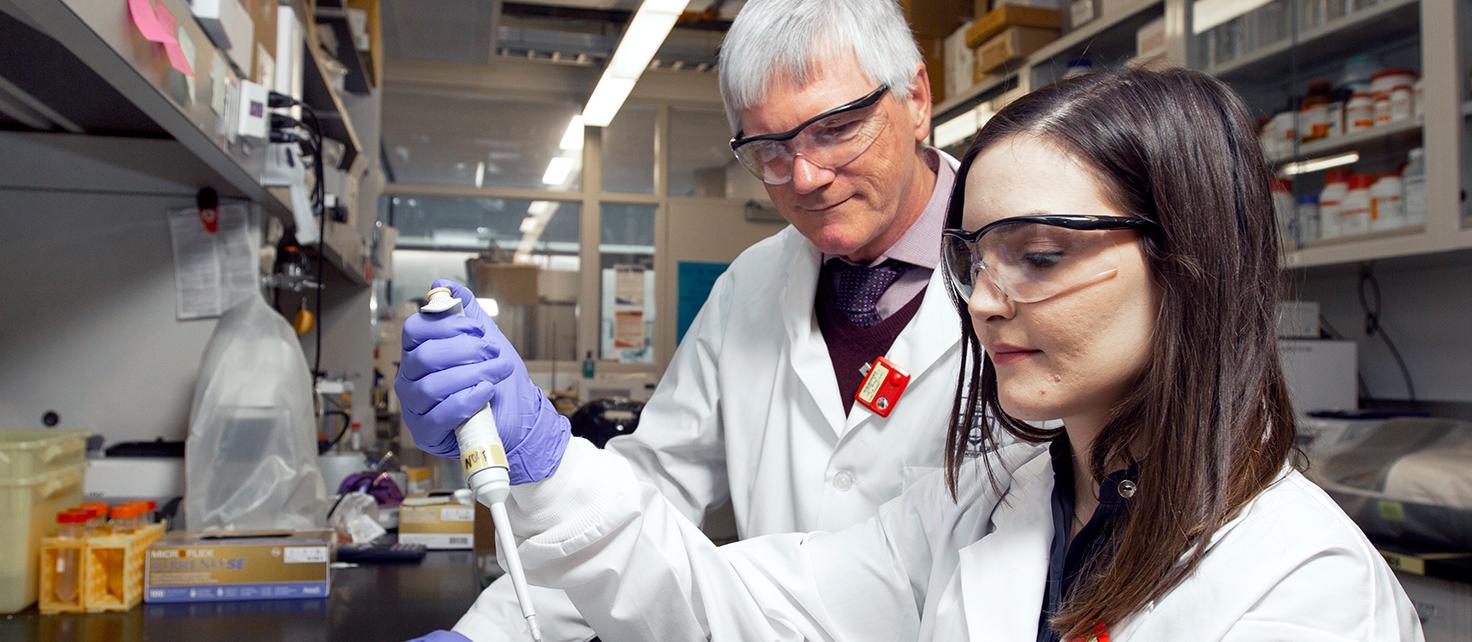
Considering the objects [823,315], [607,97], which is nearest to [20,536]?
[823,315]

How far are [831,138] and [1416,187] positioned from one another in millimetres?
1696

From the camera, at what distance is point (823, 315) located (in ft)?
4.83

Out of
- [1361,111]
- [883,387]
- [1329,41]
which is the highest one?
[1329,41]

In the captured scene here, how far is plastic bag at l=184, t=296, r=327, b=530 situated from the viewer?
1808 mm

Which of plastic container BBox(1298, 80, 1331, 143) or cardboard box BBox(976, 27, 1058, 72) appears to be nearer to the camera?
plastic container BBox(1298, 80, 1331, 143)

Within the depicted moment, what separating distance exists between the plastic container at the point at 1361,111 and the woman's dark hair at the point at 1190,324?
6.48 feet

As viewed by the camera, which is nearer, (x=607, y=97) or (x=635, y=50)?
(x=635, y=50)

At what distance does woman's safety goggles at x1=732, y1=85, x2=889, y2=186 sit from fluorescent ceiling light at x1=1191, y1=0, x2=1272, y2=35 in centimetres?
194

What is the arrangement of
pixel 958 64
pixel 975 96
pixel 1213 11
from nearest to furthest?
pixel 1213 11, pixel 975 96, pixel 958 64

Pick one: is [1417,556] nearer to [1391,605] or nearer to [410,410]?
[1391,605]

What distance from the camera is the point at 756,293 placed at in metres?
1.55

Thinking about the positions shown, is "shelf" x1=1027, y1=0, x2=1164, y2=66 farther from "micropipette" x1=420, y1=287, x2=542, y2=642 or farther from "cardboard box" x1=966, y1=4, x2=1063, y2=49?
"micropipette" x1=420, y1=287, x2=542, y2=642

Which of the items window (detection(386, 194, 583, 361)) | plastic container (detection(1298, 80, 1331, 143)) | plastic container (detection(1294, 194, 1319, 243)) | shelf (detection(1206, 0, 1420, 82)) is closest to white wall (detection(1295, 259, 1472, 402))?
plastic container (detection(1294, 194, 1319, 243))

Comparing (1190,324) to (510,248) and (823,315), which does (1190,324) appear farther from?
(510,248)
